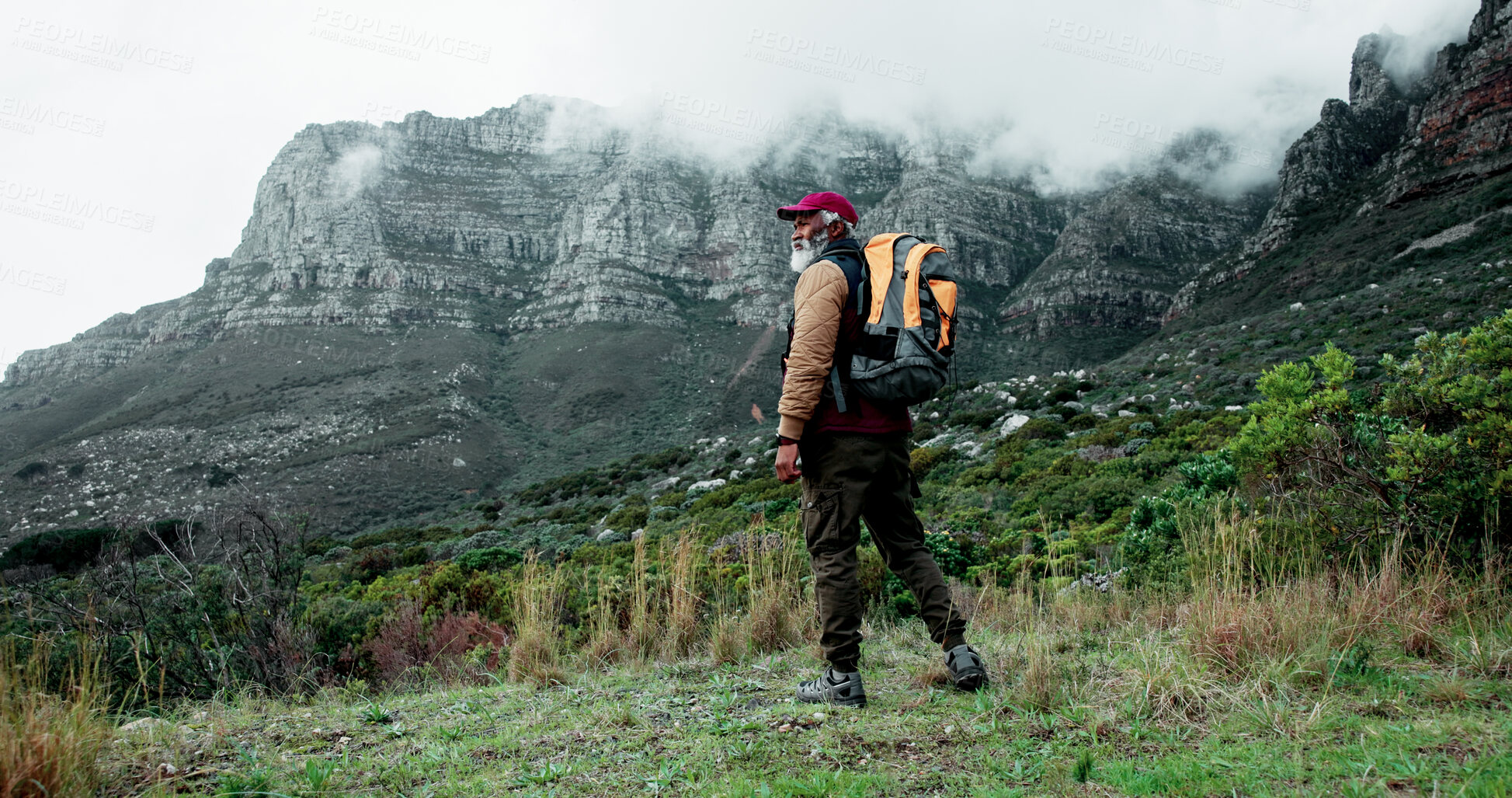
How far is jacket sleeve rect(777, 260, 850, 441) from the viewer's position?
2.76m

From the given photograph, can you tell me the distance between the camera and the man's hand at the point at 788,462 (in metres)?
2.79

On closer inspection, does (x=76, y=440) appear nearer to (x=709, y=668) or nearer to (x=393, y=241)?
(x=393, y=241)

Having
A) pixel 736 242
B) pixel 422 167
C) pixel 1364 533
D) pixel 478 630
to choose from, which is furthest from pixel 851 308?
pixel 422 167

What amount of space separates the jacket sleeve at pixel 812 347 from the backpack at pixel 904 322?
0.41 ft

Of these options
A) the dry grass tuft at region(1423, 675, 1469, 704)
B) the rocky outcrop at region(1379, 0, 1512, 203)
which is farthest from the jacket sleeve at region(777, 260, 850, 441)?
the rocky outcrop at region(1379, 0, 1512, 203)

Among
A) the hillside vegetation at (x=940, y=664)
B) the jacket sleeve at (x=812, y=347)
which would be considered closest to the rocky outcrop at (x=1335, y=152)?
the hillside vegetation at (x=940, y=664)

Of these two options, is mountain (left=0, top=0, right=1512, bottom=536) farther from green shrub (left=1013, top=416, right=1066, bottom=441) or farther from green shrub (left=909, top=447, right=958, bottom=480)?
green shrub (left=909, top=447, right=958, bottom=480)

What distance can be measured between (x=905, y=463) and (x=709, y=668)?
152cm

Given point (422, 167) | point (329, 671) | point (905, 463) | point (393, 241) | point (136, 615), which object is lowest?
point (329, 671)

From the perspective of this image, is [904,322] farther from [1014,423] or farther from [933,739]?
[1014,423]

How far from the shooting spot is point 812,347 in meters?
2.80

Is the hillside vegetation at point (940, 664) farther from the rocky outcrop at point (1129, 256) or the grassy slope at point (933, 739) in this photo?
the rocky outcrop at point (1129, 256)

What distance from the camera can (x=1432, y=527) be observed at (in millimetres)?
3209

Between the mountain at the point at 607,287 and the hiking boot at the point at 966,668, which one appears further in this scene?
the mountain at the point at 607,287
